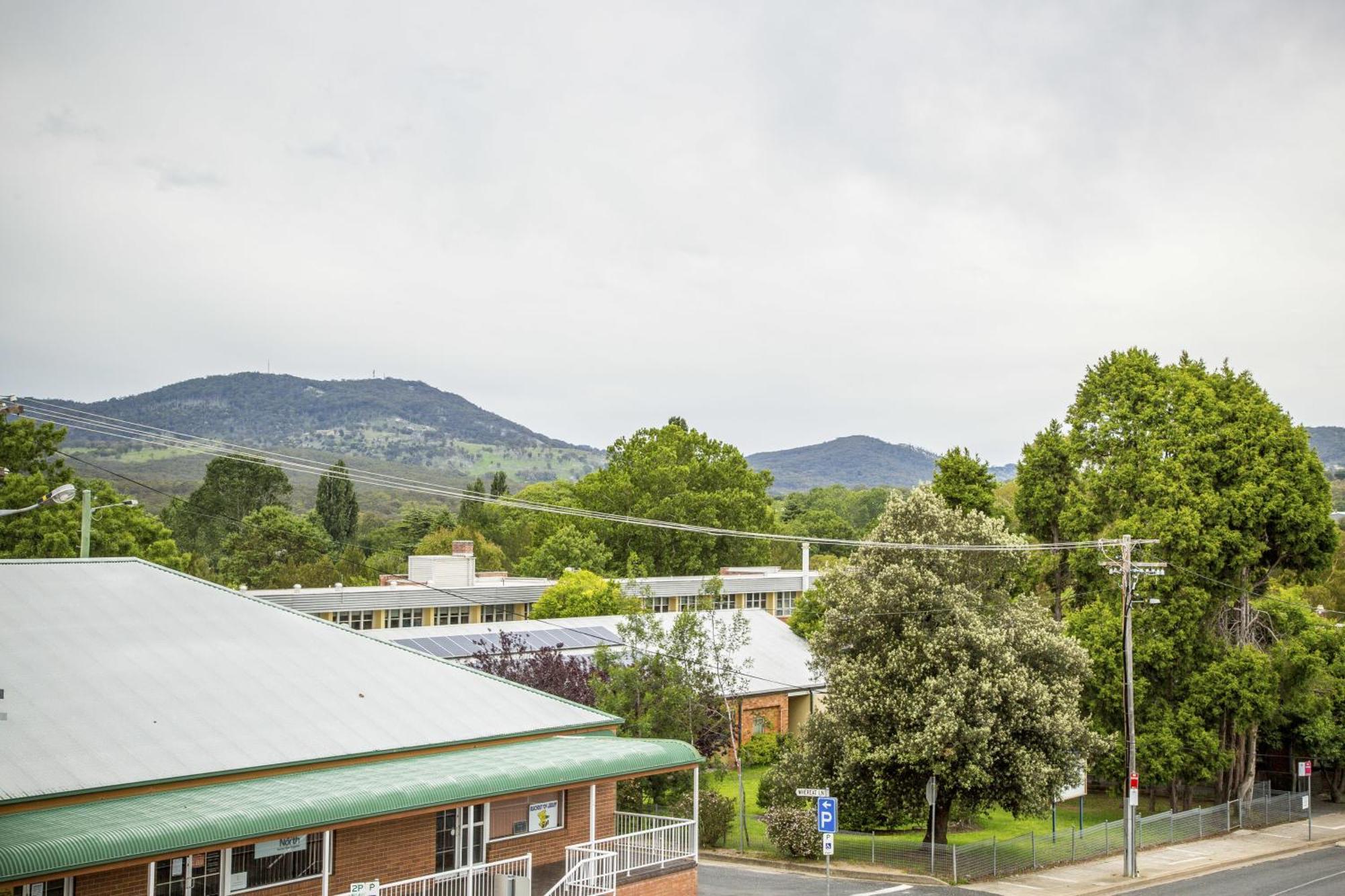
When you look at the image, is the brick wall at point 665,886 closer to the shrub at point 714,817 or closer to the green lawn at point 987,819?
the shrub at point 714,817

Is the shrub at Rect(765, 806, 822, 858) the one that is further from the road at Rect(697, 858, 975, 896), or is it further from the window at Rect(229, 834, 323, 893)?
the window at Rect(229, 834, 323, 893)

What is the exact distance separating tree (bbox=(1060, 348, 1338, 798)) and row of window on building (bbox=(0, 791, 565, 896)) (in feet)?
77.3

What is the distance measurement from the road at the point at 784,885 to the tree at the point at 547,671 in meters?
6.39

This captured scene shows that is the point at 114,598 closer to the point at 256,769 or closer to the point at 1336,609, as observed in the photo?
the point at 256,769

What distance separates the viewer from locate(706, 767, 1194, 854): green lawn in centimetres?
3712

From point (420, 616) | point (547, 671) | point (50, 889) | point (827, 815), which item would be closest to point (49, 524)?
point (420, 616)

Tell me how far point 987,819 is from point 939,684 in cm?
1020

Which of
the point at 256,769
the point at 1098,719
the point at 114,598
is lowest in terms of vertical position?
the point at 1098,719

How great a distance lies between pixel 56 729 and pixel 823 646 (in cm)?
2235

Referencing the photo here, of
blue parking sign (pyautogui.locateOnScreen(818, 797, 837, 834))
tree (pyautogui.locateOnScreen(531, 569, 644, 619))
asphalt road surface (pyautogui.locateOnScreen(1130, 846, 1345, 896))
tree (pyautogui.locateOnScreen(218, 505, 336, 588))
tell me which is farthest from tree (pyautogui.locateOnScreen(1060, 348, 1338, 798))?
tree (pyautogui.locateOnScreen(218, 505, 336, 588))

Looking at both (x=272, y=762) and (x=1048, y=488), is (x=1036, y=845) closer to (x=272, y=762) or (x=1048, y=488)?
(x=1048, y=488)

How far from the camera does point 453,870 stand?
70.8 feet

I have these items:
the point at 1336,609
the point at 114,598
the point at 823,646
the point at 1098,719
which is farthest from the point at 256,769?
the point at 1336,609

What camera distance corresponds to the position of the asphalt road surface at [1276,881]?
3231 centimetres
